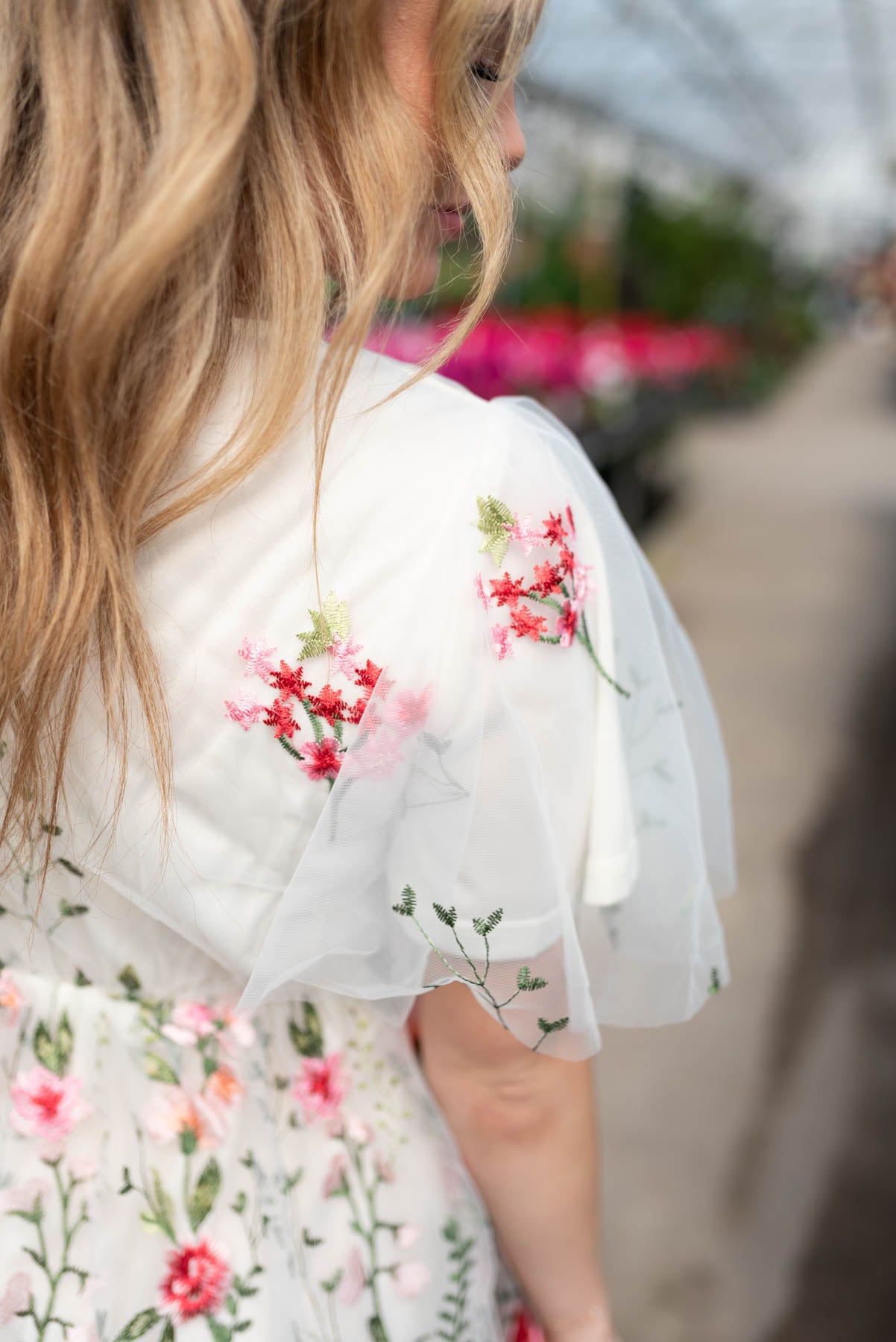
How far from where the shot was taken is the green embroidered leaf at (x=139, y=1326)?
0.59 meters

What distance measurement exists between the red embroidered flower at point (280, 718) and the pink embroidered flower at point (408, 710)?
0.05 metres

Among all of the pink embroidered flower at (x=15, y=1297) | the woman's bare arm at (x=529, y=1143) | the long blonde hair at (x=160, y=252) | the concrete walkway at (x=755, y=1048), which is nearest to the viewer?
the long blonde hair at (x=160, y=252)

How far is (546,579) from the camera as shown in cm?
55

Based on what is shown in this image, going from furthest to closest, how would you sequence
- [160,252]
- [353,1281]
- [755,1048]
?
[755,1048] < [353,1281] < [160,252]

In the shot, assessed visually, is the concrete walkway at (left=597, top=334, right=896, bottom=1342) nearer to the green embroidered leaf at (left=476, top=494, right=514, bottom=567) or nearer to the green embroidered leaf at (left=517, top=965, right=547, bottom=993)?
the green embroidered leaf at (left=517, top=965, right=547, bottom=993)

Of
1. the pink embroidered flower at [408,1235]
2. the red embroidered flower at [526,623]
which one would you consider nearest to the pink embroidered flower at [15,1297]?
the pink embroidered flower at [408,1235]

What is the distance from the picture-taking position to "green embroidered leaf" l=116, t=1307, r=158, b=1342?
1.94 feet

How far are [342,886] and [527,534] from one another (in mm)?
219

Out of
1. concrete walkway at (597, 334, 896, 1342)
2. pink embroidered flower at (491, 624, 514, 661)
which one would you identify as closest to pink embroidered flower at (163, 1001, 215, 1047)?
pink embroidered flower at (491, 624, 514, 661)

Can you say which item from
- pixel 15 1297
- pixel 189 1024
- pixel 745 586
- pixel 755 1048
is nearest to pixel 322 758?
pixel 189 1024

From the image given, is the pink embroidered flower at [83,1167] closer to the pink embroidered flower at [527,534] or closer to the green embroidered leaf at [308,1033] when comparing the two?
the green embroidered leaf at [308,1033]

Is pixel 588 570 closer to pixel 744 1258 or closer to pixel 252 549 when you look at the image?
pixel 252 549

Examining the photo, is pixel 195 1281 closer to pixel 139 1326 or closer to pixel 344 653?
pixel 139 1326

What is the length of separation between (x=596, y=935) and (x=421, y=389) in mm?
363
